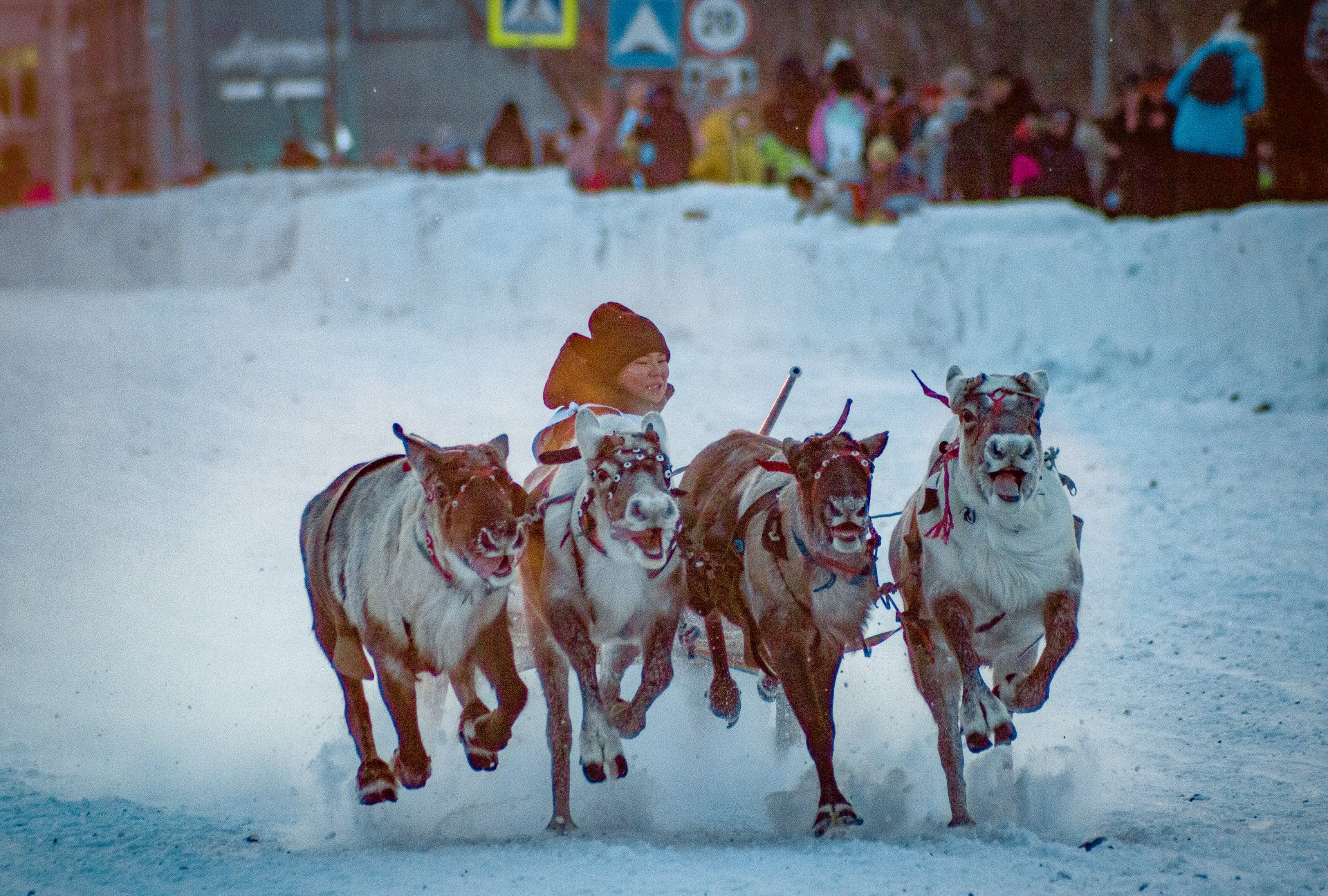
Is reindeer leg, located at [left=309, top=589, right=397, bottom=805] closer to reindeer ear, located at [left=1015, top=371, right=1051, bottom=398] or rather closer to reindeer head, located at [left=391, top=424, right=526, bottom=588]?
reindeer head, located at [left=391, top=424, right=526, bottom=588]

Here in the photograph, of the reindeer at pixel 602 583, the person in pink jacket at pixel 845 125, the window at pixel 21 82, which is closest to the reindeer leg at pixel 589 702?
the reindeer at pixel 602 583

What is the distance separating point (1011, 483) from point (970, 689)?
72 cm

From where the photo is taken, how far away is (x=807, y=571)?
5477mm

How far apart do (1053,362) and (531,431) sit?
3.95 metres

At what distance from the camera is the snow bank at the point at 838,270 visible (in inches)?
466

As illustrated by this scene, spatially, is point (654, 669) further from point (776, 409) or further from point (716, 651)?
point (776, 409)

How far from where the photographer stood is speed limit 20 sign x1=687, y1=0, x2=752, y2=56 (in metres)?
14.1

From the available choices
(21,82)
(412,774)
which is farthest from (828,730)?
(21,82)

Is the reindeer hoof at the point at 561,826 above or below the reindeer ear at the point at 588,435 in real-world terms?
below

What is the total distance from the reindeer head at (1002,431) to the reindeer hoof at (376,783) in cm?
214

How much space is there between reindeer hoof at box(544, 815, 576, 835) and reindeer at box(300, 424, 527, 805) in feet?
1.10

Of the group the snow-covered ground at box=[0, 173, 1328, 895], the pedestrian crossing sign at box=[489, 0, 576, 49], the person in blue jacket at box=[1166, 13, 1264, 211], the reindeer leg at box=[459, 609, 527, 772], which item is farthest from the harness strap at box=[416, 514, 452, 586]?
the pedestrian crossing sign at box=[489, 0, 576, 49]

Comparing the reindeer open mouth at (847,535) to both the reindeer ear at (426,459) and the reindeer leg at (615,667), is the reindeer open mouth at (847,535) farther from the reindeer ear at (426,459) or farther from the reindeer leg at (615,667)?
the reindeer ear at (426,459)

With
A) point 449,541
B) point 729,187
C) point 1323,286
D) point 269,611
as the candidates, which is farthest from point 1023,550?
point 729,187
